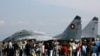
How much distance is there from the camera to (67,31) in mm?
42906

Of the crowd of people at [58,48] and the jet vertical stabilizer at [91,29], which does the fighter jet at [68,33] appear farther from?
the crowd of people at [58,48]

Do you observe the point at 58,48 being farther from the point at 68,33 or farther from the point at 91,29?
the point at 91,29

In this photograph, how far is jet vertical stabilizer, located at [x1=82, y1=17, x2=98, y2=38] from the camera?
42.5m

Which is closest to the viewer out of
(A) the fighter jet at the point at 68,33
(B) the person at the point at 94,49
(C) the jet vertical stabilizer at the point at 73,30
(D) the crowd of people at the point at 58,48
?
(B) the person at the point at 94,49

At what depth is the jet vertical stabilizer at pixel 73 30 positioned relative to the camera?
3997 cm

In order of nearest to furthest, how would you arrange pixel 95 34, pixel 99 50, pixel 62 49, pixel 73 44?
pixel 99 50 < pixel 62 49 < pixel 73 44 < pixel 95 34

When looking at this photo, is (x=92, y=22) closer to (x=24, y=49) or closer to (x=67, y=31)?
(x=67, y=31)

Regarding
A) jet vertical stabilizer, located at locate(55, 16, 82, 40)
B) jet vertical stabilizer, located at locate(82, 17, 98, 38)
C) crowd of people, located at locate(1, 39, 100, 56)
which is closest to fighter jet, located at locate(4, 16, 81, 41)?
jet vertical stabilizer, located at locate(55, 16, 82, 40)

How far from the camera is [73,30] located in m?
41.4

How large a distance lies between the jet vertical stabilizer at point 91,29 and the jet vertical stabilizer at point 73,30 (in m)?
2.38

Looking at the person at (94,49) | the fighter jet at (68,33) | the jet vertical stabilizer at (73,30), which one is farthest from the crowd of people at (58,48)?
the jet vertical stabilizer at (73,30)

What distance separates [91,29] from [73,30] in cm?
329

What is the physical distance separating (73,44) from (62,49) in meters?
1.79

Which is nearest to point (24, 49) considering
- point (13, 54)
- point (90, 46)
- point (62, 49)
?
point (13, 54)
